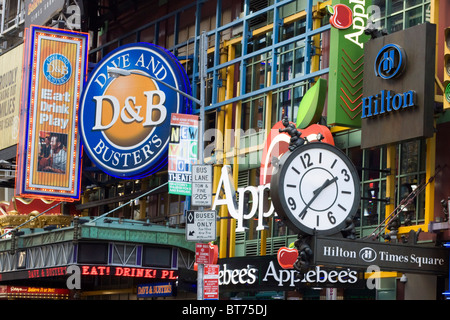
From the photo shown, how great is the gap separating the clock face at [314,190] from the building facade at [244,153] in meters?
2.82

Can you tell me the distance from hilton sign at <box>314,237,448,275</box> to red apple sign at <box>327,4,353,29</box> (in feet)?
24.9

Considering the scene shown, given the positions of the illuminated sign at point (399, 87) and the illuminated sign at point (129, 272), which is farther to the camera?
the illuminated sign at point (129, 272)

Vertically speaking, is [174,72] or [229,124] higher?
[174,72]

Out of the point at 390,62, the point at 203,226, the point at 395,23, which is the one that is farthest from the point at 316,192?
the point at 395,23

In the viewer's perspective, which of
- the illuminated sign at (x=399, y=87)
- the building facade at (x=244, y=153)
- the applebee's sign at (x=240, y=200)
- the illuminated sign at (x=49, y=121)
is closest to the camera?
the illuminated sign at (x=399, y=87)

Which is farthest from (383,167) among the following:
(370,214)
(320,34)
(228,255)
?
(228,255)

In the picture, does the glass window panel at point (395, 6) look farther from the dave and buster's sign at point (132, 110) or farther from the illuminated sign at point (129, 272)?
the illuminated sign at point (129, 272)

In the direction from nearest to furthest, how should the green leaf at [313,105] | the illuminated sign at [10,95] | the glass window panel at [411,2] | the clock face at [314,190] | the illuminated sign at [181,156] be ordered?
the clock face at [314,190]
the glass window panel at [411,2]
the green leaf at [313,105]
the illuminated sign at [181,156]
the illuminated sign at [10,95]

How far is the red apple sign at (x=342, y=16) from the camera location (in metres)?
28.5

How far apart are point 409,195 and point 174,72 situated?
15927 millimetres

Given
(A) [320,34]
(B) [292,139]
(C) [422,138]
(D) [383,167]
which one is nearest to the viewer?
(B) [292,139]

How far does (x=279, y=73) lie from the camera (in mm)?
36062

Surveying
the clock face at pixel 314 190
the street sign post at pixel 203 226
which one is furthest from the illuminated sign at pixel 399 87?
the street sign post at pixel 203 226

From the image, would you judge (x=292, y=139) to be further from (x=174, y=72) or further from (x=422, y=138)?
(x=174, y=72)
